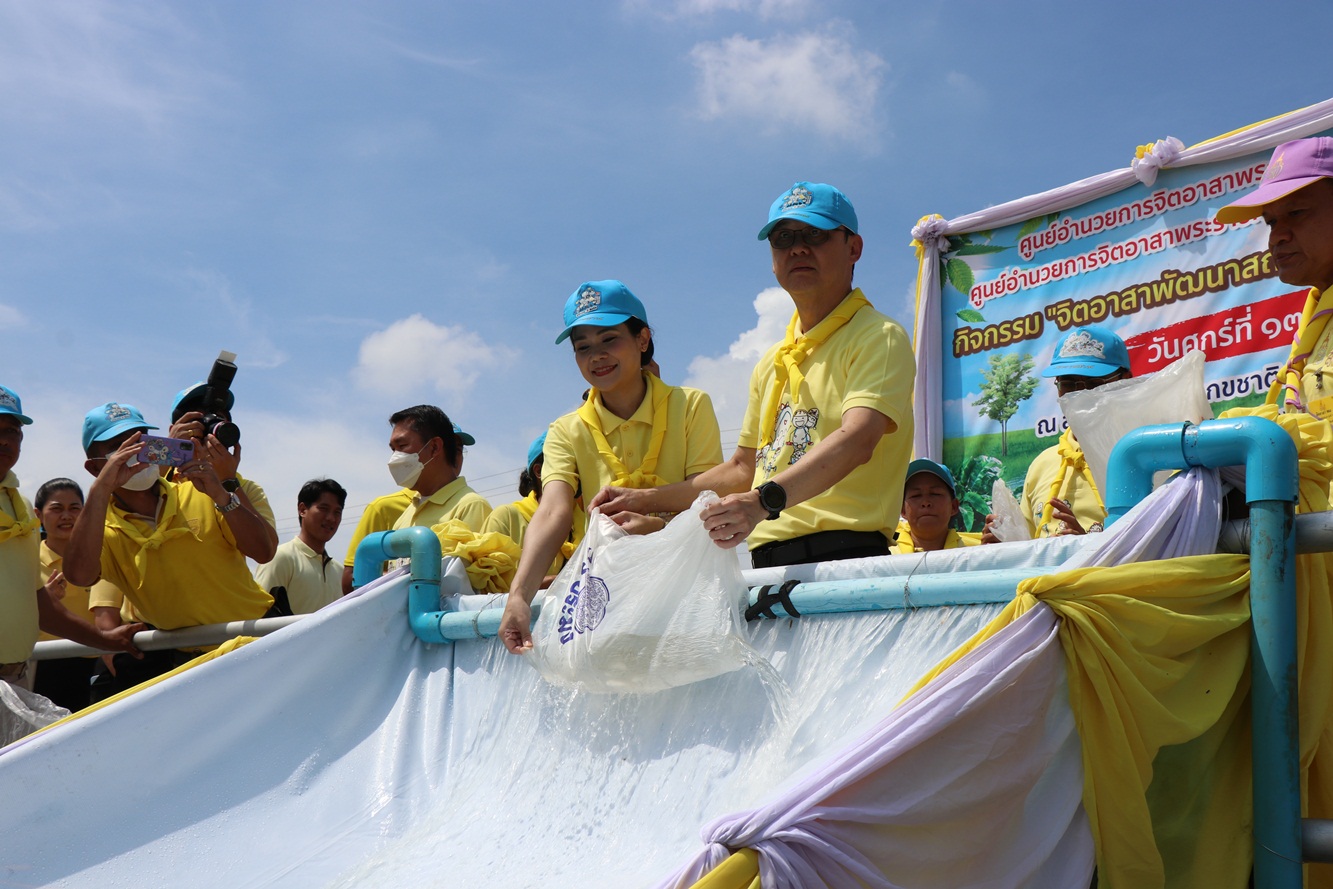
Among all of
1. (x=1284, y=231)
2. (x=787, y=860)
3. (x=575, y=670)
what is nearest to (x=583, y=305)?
(x=575, y=670)

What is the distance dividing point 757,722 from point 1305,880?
88 cm

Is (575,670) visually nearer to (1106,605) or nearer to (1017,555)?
(1017,555)

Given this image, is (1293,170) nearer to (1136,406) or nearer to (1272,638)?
(1136,406)

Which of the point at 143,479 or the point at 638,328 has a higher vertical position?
the point at 638,328

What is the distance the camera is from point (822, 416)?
255cm

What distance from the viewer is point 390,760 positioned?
8.63ft

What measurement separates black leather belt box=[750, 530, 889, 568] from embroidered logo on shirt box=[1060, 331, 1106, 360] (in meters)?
1.32

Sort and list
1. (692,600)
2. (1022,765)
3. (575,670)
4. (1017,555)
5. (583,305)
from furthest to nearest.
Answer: (583,305) < (575,670) < (692,600) < (1017,555) < (1022,765)

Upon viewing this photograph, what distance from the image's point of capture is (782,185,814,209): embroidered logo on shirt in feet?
8.55

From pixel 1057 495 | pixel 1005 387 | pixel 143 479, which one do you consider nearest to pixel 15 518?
pixel 143 479

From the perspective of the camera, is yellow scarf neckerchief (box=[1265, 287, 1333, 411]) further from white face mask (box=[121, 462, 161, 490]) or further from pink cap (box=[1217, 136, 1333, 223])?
white face mask (box=[121, 462, 161, 490])

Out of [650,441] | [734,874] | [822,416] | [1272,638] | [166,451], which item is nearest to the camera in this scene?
[734,874]

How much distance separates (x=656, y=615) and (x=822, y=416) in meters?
0.70

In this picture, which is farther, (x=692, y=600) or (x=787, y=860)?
(x=692, y=600)
